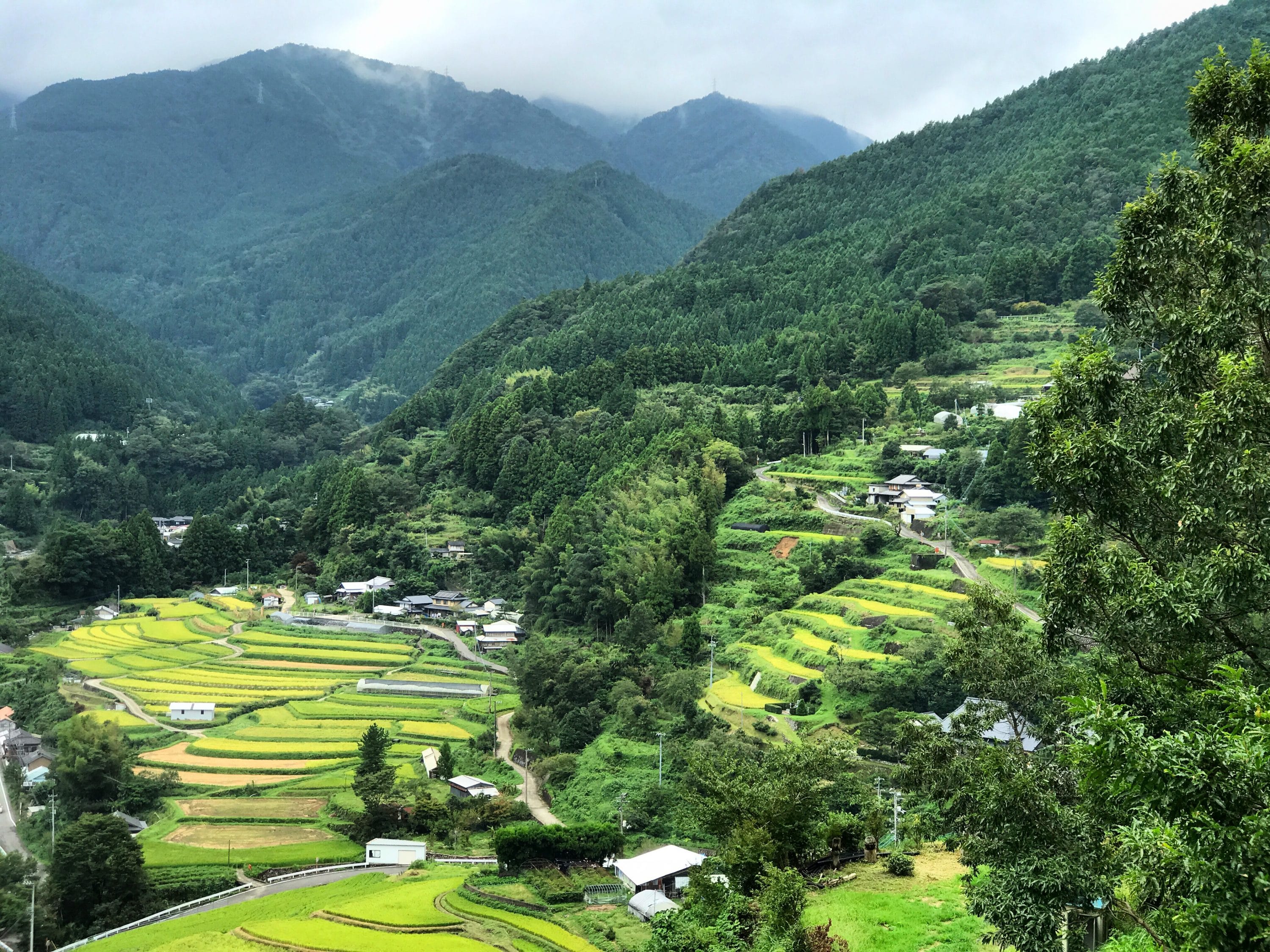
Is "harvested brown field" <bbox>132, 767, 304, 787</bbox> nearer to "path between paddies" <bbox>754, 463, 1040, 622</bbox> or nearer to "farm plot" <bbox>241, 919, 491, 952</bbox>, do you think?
"farm plot" <bbox>241, 919, 491, 952</bbox>

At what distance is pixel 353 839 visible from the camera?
32.3 m

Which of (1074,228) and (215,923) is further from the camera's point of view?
(1074,228)

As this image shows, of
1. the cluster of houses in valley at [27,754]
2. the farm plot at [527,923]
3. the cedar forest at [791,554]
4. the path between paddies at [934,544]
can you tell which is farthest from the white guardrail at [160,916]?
the path between paddies at [934,544]

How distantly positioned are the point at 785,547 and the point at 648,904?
74.9 feet

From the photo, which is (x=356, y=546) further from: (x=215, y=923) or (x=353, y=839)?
(x=215, y=923)

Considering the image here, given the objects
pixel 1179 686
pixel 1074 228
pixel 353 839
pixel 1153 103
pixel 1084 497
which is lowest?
pixel 353 839

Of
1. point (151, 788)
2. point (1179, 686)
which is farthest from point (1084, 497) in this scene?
point (151, 788)

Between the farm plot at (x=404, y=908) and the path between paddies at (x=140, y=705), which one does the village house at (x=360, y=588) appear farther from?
the farm plot at (x=404, y=908)

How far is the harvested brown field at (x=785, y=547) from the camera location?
4503 cm

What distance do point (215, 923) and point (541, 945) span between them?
8770 millimetres

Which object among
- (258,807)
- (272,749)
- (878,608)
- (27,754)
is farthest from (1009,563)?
(27,754)

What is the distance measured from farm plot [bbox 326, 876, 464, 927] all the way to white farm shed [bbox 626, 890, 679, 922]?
4176 mm

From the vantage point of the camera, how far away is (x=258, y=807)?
3497 centimetres

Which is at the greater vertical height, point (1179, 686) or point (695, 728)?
point (1179, 686)
